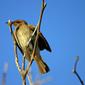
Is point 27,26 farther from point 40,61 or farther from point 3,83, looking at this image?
point 3,83

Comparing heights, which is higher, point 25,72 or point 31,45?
point 31,45

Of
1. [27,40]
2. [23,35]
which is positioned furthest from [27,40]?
[23,35]

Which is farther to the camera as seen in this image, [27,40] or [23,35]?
[23,35]

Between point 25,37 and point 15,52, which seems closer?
point 15,52

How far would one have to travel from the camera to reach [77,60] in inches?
129

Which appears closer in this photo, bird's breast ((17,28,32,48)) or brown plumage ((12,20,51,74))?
brown plumage ((12,20,51,74))

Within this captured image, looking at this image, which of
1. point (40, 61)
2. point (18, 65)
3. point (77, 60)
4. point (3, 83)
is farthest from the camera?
point (40, 61)

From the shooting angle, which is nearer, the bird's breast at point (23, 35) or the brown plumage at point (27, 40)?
the brown plumage at point (27, 40)

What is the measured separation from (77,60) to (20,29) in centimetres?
539

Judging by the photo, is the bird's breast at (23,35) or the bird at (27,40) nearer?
the bird at (27,40)

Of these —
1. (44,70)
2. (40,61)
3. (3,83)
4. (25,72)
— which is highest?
(40,61)

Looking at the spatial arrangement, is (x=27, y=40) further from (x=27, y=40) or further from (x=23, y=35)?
(x=23, y=35)

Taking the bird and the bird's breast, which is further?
the bird's breast

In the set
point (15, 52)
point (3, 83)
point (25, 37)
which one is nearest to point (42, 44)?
point (25, 37)
